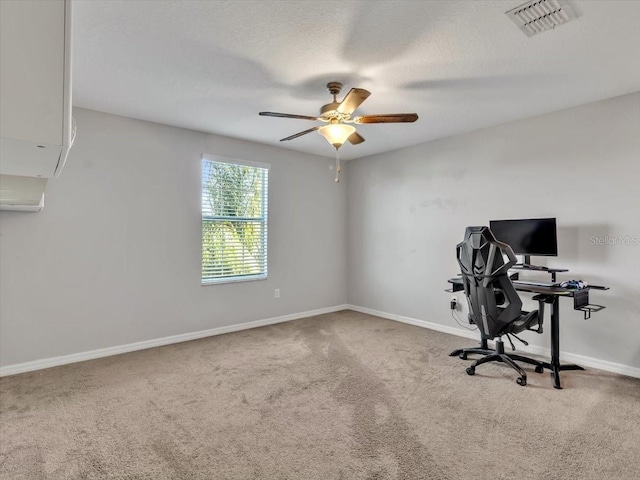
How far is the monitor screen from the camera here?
3270 millimetres

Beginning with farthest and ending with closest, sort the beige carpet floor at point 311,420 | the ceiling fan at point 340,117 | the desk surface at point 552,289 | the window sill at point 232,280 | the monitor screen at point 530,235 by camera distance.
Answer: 1. the window sill at point 232,280
2. the monitor screen at point 530,235
3. the desk surface at point 552,289
4. the ceiling fan at point 340,117
5. the beige carpet floor at point 311,420

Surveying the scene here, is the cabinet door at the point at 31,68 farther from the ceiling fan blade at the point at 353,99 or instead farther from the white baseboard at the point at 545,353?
the white baseboard at the point at 545,353

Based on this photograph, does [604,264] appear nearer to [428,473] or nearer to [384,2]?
[428,473]

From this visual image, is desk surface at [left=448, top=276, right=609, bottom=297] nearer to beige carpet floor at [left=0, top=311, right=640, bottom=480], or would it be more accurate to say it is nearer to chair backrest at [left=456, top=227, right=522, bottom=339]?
chair backrest at [left=456, top=227, right=522, bottom=339]

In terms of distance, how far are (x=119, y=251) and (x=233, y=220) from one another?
1357mm

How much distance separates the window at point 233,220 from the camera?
4.38 meters

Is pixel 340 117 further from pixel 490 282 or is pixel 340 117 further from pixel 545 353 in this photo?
pixel 545 353

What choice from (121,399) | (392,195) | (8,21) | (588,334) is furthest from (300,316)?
(8,21)

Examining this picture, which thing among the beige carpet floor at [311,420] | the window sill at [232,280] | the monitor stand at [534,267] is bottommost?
the beige carpet floor at [311,420]

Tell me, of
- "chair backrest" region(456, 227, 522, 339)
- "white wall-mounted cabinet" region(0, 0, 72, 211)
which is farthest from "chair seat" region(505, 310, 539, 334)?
"white wall-mounted cabinet" region(0, 0, 72, 211)

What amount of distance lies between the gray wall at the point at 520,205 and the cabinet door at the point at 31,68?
3.57 metres

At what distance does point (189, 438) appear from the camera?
2.16 meters

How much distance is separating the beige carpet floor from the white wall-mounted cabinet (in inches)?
70.3

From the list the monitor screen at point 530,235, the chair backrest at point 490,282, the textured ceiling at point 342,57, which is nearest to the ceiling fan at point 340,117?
the textured ceiling at point 342,57
